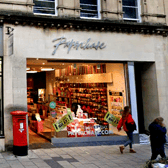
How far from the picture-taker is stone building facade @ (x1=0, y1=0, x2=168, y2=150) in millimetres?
9398

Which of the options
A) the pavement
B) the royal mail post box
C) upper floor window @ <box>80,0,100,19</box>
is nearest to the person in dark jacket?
the pavement

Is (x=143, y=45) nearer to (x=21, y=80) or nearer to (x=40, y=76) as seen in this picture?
(x=21, y=80)

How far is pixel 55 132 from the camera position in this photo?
418 inches

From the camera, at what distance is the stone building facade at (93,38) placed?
370 inches

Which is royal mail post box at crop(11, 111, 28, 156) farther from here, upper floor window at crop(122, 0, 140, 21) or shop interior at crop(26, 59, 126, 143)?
upper floor window at crop(122, 0, 140, 21)

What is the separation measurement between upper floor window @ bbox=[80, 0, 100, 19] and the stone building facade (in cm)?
5

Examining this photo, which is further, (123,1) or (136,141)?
(123,1)

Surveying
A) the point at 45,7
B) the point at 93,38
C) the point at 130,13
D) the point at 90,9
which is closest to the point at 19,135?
the point at 93,38

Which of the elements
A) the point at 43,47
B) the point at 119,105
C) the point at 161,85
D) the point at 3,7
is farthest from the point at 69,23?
the point at 161,85

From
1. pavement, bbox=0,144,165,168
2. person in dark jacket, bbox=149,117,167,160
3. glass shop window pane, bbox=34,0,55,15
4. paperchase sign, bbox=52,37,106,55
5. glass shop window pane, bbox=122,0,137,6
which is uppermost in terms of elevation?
glass shop window pane, bbox=122,0,137,6

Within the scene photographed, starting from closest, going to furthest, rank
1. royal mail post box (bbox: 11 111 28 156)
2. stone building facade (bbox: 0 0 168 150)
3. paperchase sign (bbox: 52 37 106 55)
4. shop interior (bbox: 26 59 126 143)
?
royal mail post box (bbox: 11 111 28 156), stone building facade (bbox: 0 0 168 150), paperchase sign (bbox: 52 37 106 55), shop interior (bbox: 26 59 126 143)

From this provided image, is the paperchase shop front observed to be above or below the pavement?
above

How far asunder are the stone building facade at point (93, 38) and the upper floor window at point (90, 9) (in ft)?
0.16

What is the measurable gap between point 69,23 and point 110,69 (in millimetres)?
3350
